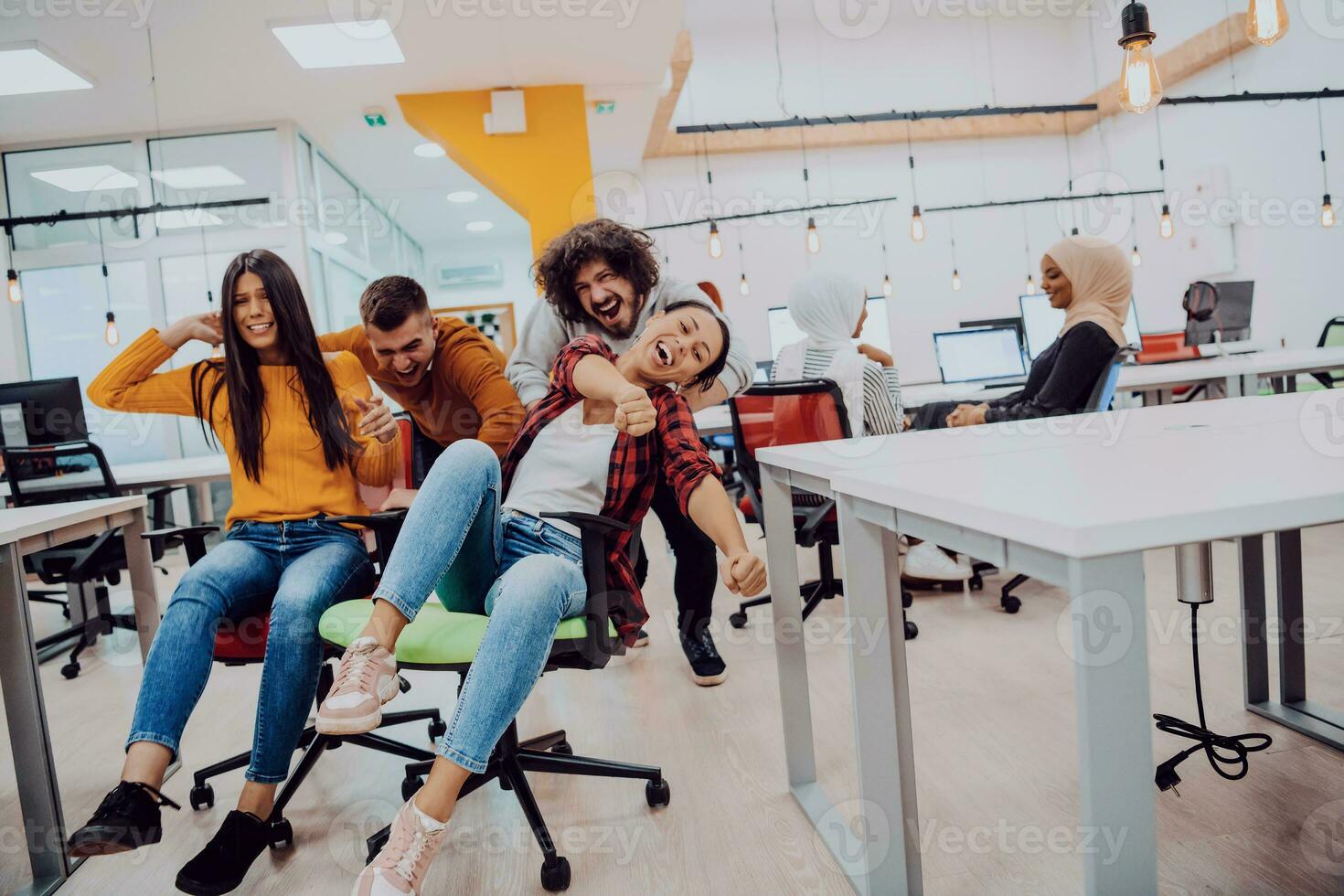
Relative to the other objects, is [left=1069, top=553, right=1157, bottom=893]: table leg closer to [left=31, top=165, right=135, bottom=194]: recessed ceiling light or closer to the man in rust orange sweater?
the man in rust orange sweater

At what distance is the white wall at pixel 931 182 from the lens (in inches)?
311

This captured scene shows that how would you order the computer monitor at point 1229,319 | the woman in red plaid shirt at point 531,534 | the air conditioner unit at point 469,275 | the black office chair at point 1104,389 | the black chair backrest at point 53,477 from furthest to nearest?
the air conditioner unit at point 469,275, the computer monitor at point 1229,319, the black chair backrest at point 53,477, the black office chair at point 1104,389, the woman in red plaid shirt at point 531,534

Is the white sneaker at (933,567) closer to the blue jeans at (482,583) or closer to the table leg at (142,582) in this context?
the blue jeans at (482,583)

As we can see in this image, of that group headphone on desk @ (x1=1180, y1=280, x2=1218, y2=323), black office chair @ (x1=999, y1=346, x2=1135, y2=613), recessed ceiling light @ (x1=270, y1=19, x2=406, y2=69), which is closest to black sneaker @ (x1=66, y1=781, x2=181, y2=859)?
black office chair @ (x1=999, y1=346, x2=1135, y2=613)

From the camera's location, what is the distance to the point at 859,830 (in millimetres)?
1508

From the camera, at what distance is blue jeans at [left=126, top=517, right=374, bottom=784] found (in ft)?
4.72

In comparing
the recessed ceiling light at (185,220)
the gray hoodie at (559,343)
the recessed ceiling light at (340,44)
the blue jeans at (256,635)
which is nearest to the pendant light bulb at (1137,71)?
the gray hoodie at (559,343)

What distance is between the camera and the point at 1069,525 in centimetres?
71

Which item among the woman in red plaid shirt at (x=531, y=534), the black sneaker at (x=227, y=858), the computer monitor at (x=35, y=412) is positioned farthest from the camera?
the computer monitor at (x=35, y=412)

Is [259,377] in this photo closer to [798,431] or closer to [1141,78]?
[798,431]

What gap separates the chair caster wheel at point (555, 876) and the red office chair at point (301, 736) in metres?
0.46

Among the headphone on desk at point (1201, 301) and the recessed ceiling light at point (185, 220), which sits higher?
the recessed ceiling light at point (185, 220)

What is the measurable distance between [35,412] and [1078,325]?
12.8ft

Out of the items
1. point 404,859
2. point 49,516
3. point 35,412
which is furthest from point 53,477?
point 404,859
